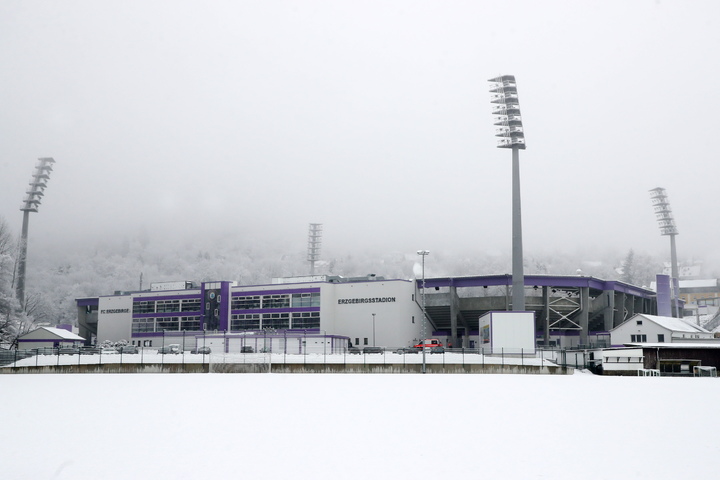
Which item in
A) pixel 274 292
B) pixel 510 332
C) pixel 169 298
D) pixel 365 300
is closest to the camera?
pixel 510 332

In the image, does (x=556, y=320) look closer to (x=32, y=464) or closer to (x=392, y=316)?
(x=392, y=316)

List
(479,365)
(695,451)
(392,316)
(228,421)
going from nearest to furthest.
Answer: (695,451)
(228,421)
(479,365)
(392,316)

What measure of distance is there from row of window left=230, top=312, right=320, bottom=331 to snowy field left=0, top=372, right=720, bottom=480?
220 feet

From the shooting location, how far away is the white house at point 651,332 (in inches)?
3118

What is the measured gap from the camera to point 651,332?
80.2 m

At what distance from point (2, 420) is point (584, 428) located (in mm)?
20592

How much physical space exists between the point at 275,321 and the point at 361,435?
283 feet

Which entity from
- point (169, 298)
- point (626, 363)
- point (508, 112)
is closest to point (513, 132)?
point (508, 112)

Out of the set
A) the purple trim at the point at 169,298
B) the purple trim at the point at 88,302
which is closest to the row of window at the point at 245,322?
the purple trim at the point at 169,298

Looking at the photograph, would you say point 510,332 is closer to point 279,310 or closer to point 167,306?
point 279,310

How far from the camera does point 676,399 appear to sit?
111ft

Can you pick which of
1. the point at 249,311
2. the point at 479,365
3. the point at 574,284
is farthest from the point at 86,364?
the point at 574,284

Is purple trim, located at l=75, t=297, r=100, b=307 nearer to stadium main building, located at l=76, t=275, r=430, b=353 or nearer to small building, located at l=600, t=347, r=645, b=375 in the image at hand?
stadium main building, located at l=76, t=275, r=430, b=353

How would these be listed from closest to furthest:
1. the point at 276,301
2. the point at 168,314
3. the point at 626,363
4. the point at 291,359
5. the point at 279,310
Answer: the point at 626,363
the point at 291,359
the point at 279,310
the point at 276,301
the point at 168,314
